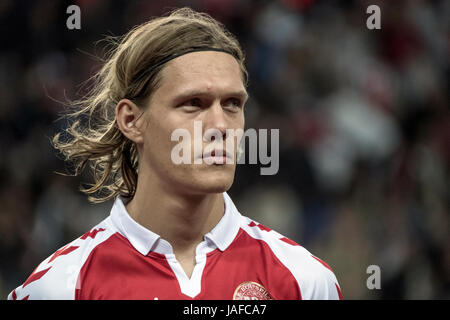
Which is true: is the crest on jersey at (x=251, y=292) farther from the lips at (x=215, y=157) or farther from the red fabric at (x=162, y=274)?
the lips at (x=215, y=157)

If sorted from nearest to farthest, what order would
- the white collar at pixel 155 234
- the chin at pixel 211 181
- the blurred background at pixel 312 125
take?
the chin at pixel 211 181 → the white collar at pixel 155 234 → the blurred background at pixel 312 125

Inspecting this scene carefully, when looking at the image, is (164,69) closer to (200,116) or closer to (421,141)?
(200,116)

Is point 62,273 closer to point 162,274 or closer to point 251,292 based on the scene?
point 162,274

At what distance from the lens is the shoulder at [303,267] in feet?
10.3

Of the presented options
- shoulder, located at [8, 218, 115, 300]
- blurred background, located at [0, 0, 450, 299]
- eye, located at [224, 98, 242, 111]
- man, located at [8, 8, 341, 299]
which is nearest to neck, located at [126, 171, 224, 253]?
man, located at [8, 8, 341, 299]

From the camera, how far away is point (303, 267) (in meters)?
3.19

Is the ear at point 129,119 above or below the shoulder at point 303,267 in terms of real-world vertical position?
above

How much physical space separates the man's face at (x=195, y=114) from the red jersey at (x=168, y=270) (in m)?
0.31

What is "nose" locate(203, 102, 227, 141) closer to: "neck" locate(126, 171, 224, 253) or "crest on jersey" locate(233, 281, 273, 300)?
"neck" locate(126, 171, 224, 253)

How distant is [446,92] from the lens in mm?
6902

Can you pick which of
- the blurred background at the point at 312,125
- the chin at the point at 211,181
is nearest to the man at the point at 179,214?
the chin at the point at 211,181

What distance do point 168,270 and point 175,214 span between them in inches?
9.8

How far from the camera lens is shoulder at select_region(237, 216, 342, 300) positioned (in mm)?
3131

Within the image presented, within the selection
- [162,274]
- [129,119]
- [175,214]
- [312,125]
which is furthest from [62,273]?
[312,125]
